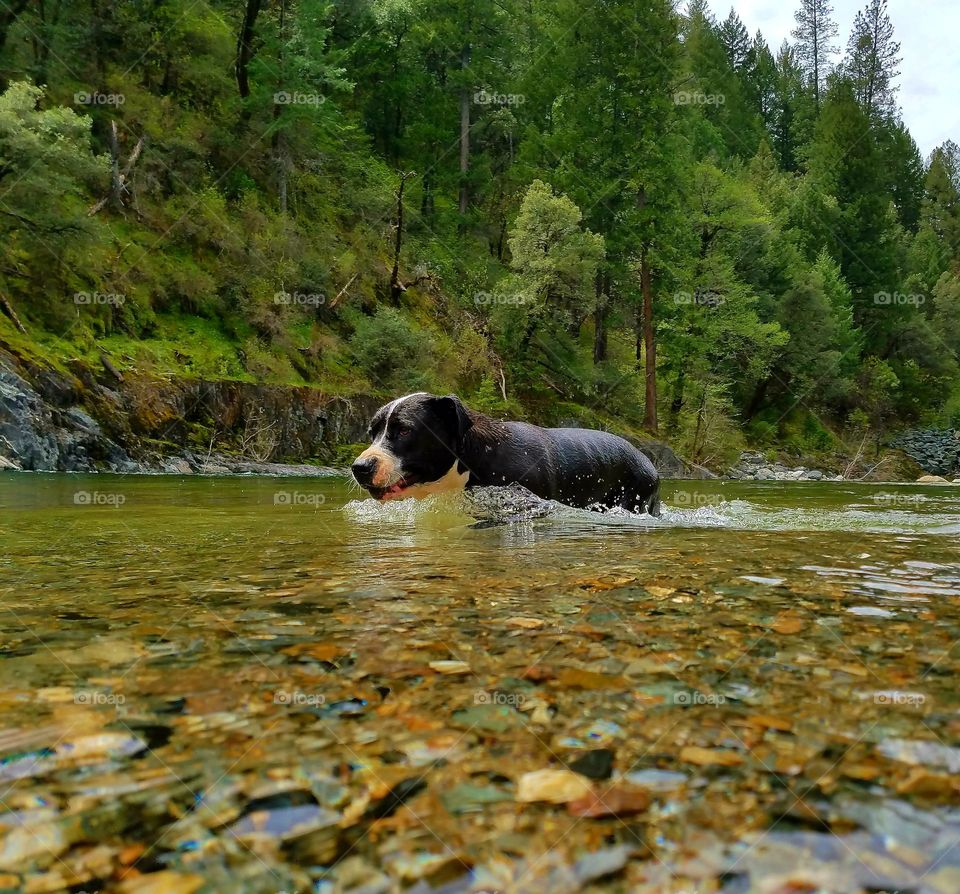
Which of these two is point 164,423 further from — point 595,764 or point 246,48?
point 246,48

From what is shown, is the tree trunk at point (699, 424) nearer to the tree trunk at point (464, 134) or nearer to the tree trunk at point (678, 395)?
the tree trunk at point (678, 395)

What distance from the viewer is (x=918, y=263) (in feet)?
201

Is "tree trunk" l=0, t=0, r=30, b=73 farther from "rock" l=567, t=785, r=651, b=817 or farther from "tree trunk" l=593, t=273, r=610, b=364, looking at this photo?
"rock" l=567, t=785, r=651, b=817

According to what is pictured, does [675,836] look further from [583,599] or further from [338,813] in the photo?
[583,599]

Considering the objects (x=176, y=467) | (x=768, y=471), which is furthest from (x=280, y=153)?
(x=768, y=471)

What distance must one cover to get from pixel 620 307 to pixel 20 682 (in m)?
36.5

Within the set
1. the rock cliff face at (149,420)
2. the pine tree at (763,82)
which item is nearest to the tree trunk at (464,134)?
the rock cliff face at (149,420)

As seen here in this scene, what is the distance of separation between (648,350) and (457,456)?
2510 centimetres

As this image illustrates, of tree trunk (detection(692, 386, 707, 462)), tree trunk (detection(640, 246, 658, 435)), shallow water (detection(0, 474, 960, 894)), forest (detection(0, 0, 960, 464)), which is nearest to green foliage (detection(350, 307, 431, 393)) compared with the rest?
forest (detection(0, 0, 960, 464))

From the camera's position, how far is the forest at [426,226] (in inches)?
837

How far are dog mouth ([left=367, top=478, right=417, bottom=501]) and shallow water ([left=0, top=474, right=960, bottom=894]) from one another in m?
3.20

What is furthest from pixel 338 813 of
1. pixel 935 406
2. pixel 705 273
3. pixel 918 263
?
pixel 918 263

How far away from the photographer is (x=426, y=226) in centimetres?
3853

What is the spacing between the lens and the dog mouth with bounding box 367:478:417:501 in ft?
21.2
